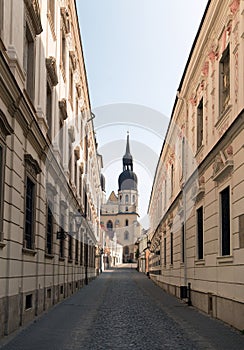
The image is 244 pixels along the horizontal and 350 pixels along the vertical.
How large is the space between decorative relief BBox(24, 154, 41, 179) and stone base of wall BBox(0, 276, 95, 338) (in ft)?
9.43

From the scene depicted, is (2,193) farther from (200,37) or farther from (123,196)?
(123,196)

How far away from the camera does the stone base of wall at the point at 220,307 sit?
11.7m

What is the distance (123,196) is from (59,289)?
385 feet

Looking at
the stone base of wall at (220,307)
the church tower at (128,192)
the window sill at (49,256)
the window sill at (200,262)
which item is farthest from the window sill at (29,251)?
the church tower at (128,192)

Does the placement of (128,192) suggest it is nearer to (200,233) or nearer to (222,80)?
(200,233)

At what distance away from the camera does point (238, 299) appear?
1177 cm

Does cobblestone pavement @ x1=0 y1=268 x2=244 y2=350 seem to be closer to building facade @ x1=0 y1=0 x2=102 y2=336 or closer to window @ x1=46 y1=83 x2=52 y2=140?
building facade @ x1=0 y1=0 x2=102 y2=336

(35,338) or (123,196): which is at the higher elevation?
(123,196)

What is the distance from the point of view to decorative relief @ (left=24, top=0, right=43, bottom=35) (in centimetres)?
1290

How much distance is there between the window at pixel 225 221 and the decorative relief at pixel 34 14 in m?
6.17

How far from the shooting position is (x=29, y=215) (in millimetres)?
13945

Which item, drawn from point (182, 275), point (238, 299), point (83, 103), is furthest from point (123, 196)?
point (238, 299)

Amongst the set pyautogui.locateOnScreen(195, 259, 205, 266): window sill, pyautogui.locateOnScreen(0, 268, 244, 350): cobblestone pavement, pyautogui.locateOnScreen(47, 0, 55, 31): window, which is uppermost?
pyautogui.locateOnScreen(47, 0, 55, 31): window

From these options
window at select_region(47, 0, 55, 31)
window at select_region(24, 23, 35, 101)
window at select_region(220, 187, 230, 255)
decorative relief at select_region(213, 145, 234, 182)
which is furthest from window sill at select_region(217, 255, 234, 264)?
window at select_region(47, 0, 55, 31)
